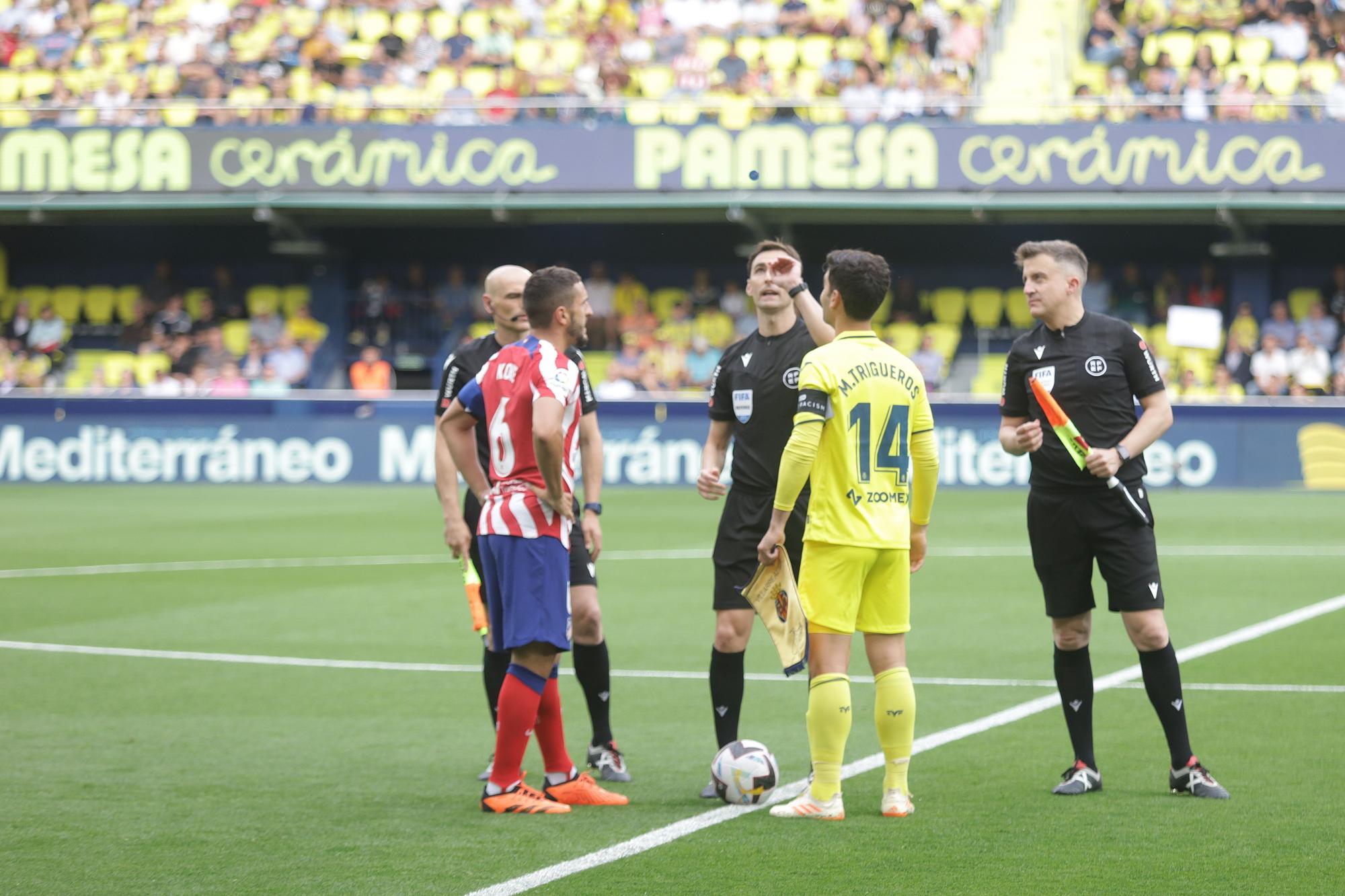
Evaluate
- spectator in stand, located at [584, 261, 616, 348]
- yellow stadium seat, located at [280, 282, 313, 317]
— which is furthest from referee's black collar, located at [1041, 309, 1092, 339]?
yellow stadium seat, located at [280, 282, 313, 317]

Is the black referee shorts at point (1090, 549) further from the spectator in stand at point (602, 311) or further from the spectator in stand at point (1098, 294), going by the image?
the spectator in stand at point (602, 311)

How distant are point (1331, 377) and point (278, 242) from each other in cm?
1806

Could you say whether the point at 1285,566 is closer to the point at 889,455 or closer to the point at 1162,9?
the point at 889,455

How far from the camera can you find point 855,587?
18.7 ft

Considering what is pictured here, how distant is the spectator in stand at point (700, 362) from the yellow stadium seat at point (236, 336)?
26.7ft

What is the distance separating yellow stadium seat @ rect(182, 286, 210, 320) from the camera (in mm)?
31547

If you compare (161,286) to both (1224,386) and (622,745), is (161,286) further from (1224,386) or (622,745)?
(622,745)

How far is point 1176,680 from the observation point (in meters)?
6.21

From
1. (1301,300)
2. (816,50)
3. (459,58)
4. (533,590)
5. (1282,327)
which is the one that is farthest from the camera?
(459,58)

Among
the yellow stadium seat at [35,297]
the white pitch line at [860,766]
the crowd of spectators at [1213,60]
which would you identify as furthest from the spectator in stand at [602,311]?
the white pitch line at [860,766]

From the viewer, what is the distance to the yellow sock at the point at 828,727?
18.6 ft

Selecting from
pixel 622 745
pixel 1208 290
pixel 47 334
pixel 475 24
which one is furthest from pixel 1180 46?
pixel 622 745

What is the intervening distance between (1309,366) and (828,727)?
21933 mm

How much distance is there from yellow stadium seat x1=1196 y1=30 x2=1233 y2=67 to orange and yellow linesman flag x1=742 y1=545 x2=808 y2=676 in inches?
967
